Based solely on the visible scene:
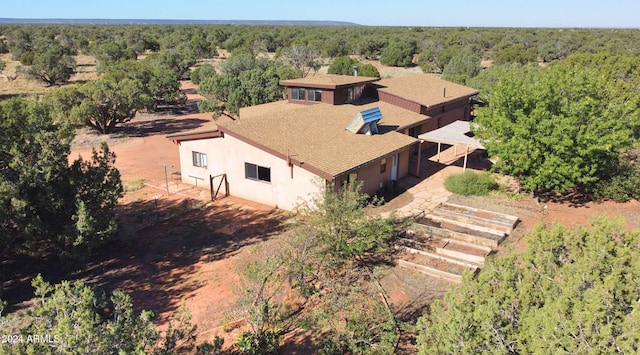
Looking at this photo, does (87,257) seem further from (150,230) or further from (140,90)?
(140,90)

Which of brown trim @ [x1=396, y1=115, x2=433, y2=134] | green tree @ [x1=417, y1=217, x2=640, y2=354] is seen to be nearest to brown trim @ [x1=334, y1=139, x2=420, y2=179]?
brown trim @ [x1=396, y1=115, x2=433, y2=134]

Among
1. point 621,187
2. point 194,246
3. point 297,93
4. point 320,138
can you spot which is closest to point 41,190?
point 194,246

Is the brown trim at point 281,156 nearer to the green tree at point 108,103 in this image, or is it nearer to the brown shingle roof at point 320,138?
the brown shingle roof at point 320,138

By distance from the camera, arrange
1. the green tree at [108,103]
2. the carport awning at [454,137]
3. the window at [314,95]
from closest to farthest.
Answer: the carport awning at [454,137] → the window at [314,95] → the green tree at [108,103]

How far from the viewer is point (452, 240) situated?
1761 centimetres

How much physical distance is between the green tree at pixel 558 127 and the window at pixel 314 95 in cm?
1241

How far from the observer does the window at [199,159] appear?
80.0 ft

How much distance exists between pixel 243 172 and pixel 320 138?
427 cm

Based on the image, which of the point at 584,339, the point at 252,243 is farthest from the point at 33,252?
the point at 584,339

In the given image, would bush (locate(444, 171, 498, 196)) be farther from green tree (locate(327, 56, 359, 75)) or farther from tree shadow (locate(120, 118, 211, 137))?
green tree (locate(327, 56, 359, 75))

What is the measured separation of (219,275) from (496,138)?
14.6 m

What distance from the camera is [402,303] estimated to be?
1353cm

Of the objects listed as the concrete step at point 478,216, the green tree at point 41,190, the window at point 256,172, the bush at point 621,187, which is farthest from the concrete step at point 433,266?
the bush at point 621,187

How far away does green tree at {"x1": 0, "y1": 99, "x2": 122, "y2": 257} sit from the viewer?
14.4 meters
